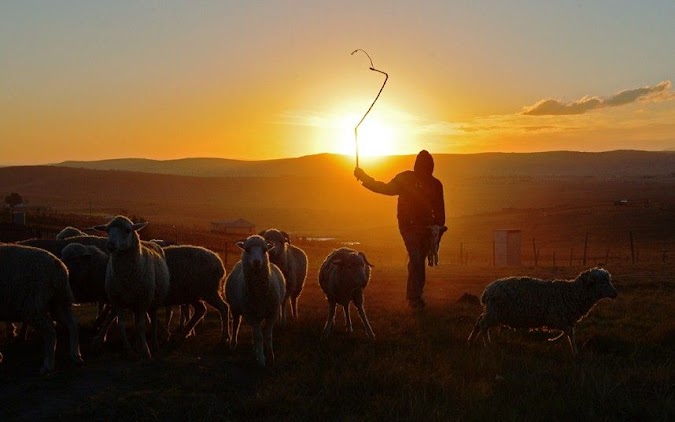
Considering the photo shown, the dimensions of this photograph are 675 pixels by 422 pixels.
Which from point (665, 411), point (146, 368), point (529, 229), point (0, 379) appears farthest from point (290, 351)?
point (529, 229)

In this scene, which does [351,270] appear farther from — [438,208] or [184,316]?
[184,316]

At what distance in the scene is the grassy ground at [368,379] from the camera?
6996 millimetres

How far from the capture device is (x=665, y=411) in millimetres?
7027

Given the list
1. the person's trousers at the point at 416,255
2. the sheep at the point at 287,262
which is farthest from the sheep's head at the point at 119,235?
the person's trousers at the point at 416,255

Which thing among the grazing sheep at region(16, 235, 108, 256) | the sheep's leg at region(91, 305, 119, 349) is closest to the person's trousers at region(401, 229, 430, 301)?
the grazing sheep at region(16, 235, 108, 256)

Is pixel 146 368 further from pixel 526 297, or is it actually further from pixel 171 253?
pixel 526 297

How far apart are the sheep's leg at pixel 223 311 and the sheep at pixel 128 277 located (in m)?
1.13

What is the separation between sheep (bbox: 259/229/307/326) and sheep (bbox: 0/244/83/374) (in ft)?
11.9

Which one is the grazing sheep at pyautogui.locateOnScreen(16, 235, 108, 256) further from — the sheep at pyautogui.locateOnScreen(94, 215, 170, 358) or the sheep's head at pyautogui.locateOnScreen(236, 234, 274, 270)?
the sheep's head at pyautogui.locateOnScreen(236, 234, 274, 270)

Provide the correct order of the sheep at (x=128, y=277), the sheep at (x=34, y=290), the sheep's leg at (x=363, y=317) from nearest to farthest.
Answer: the sheep at (x=34, y=290), the sheep at (x=128, y=277), the sheep's leg at (x=363, y=317)

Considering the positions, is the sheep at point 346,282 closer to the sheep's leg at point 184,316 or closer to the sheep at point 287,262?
the sheep at point 287,262

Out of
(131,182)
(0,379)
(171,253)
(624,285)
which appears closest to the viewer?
→ (0,379)

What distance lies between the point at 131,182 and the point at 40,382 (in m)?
161

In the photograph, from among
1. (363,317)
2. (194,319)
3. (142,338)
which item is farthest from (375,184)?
(142,338)
